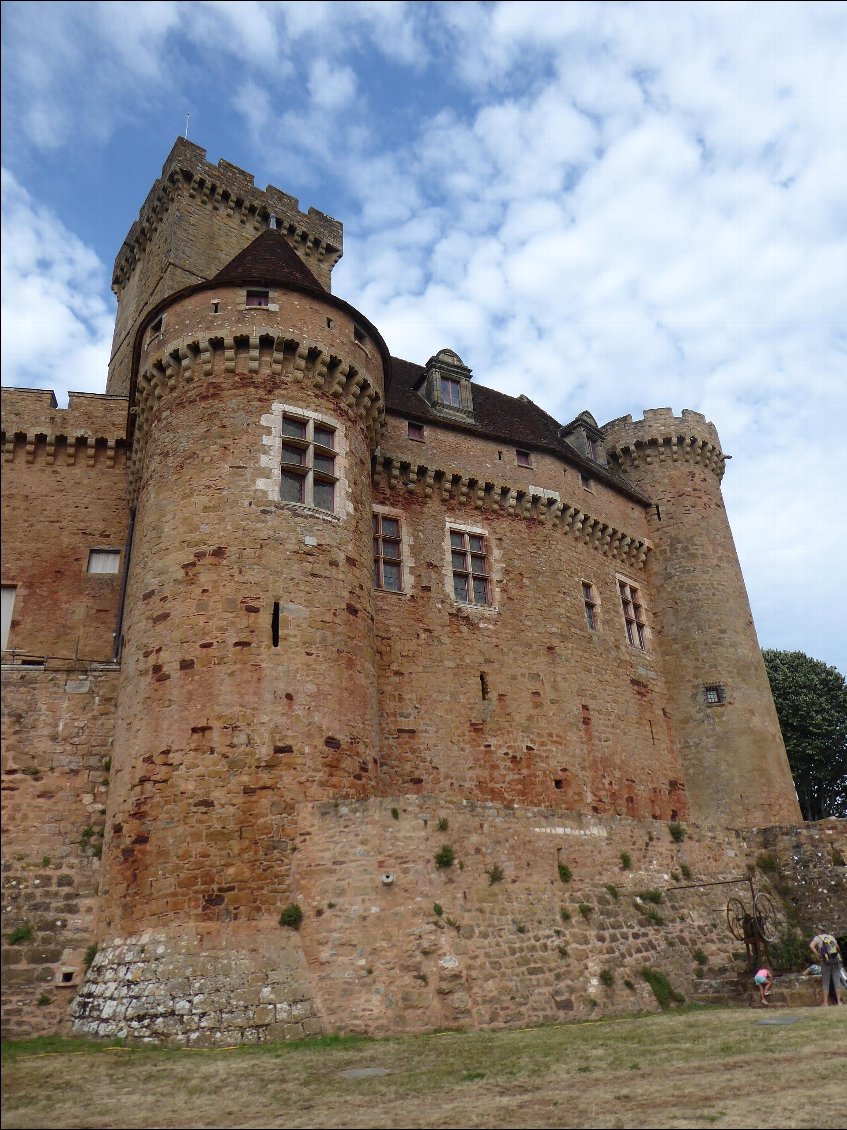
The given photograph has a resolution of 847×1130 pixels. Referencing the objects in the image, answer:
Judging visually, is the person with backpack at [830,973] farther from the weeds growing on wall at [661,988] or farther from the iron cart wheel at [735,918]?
the iron cart wheel at [735,918]

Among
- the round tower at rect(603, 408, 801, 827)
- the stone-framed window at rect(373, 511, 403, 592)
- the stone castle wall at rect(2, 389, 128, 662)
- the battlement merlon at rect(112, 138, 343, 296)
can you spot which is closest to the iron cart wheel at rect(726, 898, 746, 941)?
the round tower at rect(603, 408, 801, 827)

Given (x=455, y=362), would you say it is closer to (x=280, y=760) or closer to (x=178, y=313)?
(x=178, y=313)

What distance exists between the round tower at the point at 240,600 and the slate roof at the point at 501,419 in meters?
3.45

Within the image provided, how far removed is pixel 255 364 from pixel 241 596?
15.1ft

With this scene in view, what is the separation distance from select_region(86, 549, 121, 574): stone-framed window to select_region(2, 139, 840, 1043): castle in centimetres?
9

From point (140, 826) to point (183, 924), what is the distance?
1595 mm

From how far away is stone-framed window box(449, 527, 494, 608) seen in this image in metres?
19.1

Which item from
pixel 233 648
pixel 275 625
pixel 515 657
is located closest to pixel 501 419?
pixel 515 657

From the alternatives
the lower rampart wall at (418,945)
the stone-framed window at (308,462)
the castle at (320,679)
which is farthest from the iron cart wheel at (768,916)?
the stone-framed window at (308,462)

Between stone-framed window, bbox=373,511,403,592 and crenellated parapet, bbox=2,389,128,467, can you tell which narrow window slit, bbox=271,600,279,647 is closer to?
stone-framed window, bbox=373,511,403,592

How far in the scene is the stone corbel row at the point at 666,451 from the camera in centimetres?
2556

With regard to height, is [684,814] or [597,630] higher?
[597,630]

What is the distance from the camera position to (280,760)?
1207 centimetres

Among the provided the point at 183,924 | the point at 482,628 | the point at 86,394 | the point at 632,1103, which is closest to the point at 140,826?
the point at 183,924
